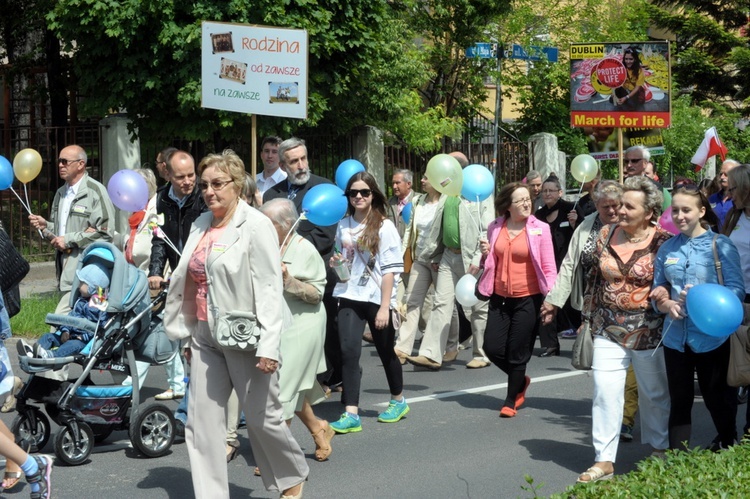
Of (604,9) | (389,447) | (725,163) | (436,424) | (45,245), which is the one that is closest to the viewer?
(389,447)

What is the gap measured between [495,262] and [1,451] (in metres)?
4.30

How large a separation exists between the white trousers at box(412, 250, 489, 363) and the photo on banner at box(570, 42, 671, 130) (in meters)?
4.67

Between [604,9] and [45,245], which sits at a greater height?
[604,9]

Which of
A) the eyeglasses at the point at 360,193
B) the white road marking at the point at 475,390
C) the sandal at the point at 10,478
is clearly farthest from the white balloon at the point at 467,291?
the sandal at the point at 10,478

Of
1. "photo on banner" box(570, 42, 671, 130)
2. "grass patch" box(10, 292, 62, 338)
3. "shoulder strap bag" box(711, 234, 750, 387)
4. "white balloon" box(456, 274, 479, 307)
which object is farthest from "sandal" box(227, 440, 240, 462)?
"photo on banner" box(570, 42, 671, 130)

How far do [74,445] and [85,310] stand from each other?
91 cm

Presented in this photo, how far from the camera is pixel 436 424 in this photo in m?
8.66

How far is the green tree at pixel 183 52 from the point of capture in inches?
619

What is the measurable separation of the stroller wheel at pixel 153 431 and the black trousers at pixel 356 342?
130 cm

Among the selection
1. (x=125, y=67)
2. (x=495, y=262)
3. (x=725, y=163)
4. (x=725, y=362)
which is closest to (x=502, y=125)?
(x=125, y=67)

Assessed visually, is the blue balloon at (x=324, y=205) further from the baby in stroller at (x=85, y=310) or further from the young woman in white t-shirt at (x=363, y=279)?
the baby in stroller at (x=85, y=310)

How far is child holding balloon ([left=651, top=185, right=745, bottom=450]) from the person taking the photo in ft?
22.6

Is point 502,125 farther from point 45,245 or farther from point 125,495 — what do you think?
point 125,495

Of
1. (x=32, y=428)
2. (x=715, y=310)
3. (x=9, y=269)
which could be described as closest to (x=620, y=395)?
(x=715, y=310)
